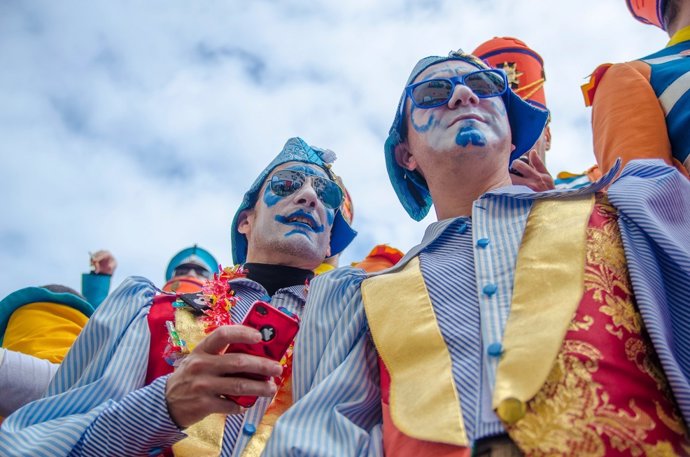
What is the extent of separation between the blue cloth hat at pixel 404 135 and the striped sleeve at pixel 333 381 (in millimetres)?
957

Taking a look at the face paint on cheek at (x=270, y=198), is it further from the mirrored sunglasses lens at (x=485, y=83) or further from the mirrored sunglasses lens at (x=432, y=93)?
the mirrored sunglasses lens at (x=485, y=83)

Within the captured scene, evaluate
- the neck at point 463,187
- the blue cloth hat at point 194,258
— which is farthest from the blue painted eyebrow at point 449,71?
the blue cloth hat at point 194,258

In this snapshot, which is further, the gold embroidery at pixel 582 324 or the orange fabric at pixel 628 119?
the orange fabric at pixel 628 119

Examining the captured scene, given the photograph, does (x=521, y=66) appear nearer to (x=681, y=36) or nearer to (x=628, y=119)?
(x=681, y=36)

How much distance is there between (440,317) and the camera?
85.7 inches

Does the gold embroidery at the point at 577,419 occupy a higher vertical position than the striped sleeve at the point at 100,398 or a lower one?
lower

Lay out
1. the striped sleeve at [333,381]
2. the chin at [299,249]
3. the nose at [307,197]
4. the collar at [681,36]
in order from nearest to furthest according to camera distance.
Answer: the striped sleeve at [333,381], the collar at [681,36], the chin at [299,249], the nose at [307,197]

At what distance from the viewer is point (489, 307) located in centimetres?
203

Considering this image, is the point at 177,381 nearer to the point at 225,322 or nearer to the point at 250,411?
the point at 250,411

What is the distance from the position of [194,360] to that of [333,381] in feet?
1.51

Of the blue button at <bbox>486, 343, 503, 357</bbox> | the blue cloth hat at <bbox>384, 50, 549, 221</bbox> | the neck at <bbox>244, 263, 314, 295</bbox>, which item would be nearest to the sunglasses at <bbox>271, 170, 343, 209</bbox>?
the neck at <bbox>244, 263, 314, 295</bbox>

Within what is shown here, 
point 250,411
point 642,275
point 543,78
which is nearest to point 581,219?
point 642,275

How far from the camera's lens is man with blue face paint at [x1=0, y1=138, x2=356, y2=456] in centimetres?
218

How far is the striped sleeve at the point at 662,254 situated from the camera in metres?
1.81
